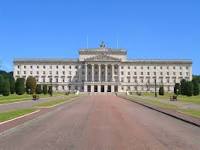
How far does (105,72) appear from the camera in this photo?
18788 cm

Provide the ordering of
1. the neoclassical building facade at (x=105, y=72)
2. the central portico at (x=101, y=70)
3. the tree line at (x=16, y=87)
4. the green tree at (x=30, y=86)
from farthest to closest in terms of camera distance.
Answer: the neoclassical building facade at (x=105, y=72) → the central portico at (x=101, y=70) → the green tree at (x=30, y=86) → the tree line at (x=16, y=87)

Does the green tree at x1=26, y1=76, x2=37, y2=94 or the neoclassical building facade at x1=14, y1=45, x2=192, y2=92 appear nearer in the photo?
the green tree at x1=26, y1=76, x2=37, y2=94

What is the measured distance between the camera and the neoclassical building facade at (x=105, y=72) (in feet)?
619

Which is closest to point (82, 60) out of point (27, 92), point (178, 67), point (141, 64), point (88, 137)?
point (141, 64)

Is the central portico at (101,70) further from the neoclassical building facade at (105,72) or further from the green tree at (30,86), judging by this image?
the green tree at (30,86)

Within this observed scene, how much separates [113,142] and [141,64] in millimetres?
179803

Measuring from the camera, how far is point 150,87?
187375 mm

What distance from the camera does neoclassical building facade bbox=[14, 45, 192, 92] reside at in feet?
619

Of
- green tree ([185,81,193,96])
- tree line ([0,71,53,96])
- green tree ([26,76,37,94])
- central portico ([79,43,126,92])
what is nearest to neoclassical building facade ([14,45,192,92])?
central portico ([79,43,126,92])

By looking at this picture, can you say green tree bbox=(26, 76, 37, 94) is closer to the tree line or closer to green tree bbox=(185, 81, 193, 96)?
the tree line

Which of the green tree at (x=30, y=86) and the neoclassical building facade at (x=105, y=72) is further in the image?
the neoclassical building facade at (x=105, y=72)

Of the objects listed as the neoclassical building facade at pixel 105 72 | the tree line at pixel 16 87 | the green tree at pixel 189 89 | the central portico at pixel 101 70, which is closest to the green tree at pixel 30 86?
the tree line at pixel 16 87

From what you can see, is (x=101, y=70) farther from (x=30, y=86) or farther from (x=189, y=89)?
(x=189, y=89)

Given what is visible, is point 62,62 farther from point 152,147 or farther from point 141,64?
point 152,147
